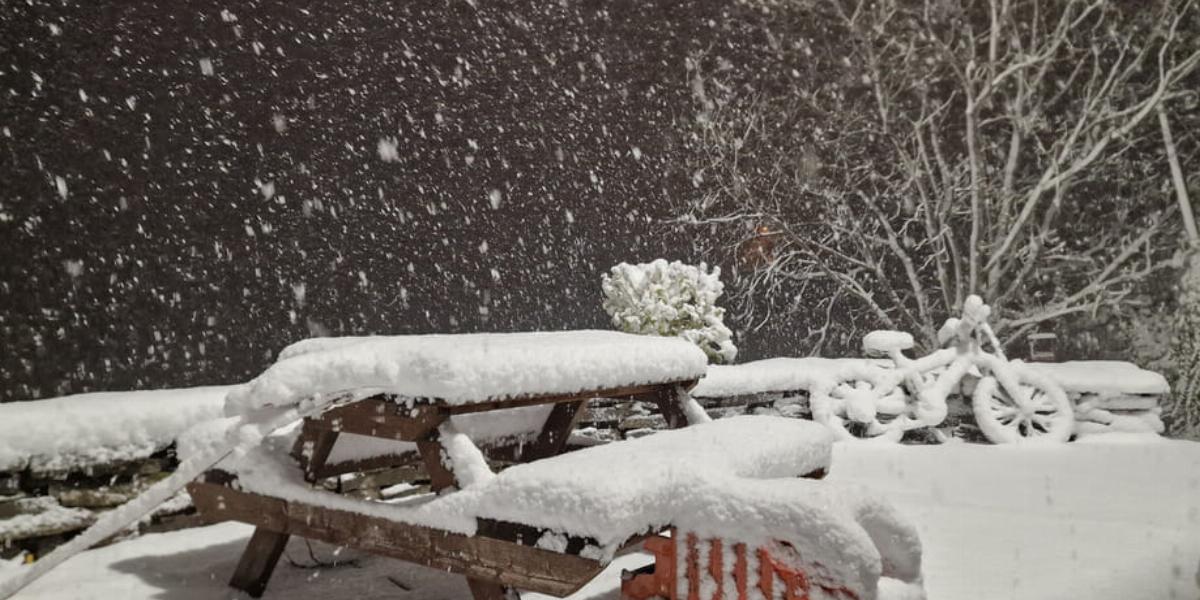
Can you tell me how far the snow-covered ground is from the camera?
370 cm

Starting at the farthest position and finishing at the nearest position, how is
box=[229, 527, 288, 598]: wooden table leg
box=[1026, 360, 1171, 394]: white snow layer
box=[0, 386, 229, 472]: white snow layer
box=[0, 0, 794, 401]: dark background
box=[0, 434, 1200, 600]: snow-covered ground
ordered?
box=[1026, 360, 1171, 394]: white snow layer
box=[0, 0, 794, 401]: dark background
box=[0, 386, 229, 472]: white snow layer
box=[0, 434, 1200, 600]: snow-covered ground
box=[229, 527, 288, 598]: wooden table leg

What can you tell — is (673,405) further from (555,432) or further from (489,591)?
(489,591)

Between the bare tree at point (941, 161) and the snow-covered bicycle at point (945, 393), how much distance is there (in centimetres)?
314

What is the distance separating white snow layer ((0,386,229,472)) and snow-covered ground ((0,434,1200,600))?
0.53m

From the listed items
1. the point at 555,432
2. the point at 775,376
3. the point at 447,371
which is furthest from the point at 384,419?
the point at 775,376

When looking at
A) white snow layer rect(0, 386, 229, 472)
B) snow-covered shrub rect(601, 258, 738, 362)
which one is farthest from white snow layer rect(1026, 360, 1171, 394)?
white snow layer rect(0, 386, 229, 472)

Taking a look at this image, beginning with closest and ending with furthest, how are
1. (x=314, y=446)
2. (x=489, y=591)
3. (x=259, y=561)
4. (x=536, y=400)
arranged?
1. (x=489, y=591)
2. (x=536, y=400)
3. (x=314, y=446)
4. (x=259, y=561)

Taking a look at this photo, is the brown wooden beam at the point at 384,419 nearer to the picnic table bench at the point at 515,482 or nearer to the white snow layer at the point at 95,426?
the picnic table bench at the point at 515,482

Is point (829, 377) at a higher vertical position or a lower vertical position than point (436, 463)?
lower

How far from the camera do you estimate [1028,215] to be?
1073 centimetres

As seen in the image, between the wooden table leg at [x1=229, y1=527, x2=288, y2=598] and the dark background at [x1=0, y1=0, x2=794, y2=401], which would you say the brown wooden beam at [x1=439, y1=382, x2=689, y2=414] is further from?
the dark background at [x1=0, y1=0, x2=794, y2=401]

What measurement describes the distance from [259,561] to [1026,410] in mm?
6969

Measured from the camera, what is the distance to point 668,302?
302 inches

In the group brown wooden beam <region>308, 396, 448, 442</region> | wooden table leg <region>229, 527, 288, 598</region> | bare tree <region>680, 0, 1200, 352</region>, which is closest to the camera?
brown wooden beam <region>308, 396, 448, 442</region>
